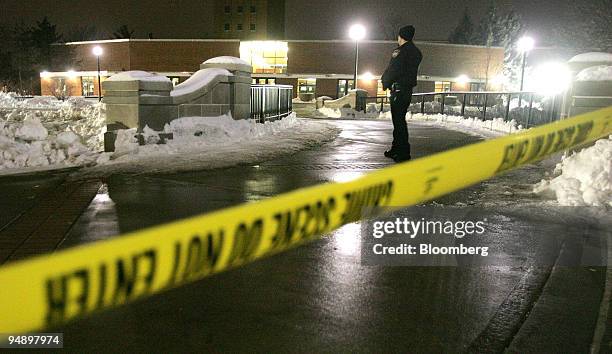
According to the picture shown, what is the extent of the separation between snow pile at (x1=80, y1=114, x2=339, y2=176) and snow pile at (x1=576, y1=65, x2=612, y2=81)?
17.1ft

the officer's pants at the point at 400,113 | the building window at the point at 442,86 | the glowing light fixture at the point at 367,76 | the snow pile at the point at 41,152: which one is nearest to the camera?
the officer's pants at the point at 400,113

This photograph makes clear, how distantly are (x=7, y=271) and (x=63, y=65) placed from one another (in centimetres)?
8221

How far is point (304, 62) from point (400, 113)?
55439mm

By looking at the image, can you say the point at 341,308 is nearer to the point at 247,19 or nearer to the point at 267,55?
the point at 267,55

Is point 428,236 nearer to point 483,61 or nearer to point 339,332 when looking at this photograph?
point 339,332

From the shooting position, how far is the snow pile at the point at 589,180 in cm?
566

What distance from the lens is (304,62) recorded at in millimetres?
62219

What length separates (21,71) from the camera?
258ft

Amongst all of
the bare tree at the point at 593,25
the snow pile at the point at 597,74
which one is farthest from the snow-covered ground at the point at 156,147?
the bare tree at the point at 593,25

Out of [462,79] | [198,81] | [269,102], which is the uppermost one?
[462,79]

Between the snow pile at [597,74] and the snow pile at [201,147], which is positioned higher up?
the snow pile at [597,74]

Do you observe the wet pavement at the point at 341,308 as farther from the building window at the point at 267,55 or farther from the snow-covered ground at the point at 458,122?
the building window at the point at 267,55

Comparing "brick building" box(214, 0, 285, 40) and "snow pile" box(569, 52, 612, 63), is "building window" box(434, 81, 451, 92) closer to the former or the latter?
"brick building" box(214, 0, 285, 40)
